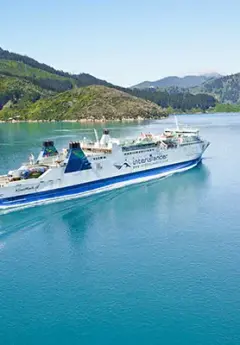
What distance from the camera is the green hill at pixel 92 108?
17912 centimetres

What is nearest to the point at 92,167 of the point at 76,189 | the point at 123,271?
the point at 76,189

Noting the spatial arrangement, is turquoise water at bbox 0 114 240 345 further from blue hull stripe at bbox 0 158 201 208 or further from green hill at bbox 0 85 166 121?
green hill at bbox 0 85 166 121

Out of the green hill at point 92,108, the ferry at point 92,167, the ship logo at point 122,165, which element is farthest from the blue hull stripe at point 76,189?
the green hill at point 92,108

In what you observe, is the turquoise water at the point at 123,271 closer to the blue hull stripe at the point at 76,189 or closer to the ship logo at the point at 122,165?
the blue hull stripe at the point at 76,189

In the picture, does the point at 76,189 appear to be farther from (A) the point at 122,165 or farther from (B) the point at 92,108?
(B) the point at 92,108

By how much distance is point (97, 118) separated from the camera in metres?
176

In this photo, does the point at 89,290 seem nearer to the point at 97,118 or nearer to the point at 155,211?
the point at 155,211

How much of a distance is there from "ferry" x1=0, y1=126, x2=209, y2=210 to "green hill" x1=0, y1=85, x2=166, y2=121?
12820 cm

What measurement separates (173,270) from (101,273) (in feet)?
13.7

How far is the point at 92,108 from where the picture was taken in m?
181

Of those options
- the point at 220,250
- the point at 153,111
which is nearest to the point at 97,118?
the point at 153,111

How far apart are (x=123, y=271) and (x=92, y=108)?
163 metres

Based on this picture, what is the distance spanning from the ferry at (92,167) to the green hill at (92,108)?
421ft

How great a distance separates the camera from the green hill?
17912cm
